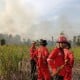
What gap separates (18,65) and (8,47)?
92 centimetres

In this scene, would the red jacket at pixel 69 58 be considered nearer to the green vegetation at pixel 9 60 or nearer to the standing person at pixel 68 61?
the standing person at pixel 68 61

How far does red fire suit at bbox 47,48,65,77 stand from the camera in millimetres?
10594

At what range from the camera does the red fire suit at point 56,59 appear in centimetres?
1059

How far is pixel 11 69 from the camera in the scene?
1716 cm

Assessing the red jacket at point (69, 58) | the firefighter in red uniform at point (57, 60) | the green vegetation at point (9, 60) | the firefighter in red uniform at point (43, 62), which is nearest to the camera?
the red jacket at point (69, 58)

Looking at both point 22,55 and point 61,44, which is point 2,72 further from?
point 61,44

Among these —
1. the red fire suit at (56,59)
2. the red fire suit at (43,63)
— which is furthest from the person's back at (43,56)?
the red fire suit at (56,59)

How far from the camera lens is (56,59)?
1073 cm

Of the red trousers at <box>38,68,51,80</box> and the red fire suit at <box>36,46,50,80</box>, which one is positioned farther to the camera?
the red fire suit at <box>36,46,50,80</box>

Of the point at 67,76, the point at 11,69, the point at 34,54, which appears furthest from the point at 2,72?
the point at 67,76

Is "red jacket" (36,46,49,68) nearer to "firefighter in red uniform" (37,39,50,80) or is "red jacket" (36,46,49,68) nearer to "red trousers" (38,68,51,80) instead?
"firefighter in red uniform" (37,39,50,80)

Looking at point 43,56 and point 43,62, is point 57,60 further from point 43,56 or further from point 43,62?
point 43,62

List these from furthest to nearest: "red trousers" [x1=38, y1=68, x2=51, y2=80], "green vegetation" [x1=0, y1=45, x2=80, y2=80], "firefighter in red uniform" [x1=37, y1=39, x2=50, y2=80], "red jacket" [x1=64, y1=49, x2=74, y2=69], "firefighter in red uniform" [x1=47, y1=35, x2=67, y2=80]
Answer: "green vegetation" [x1=0, y1=45, x2=80, y2=80]
"firefighter in red uniform" [x1=37, y1=39, x2=50, y2=80]
"red trousers" [x1=38, y1=68, x2=51, y2=80]
"firefighter in red uniform" [x1=47, y1=35, x2=67, y2=80]
"red jacket" [x1=64, y1=49, x2=74, y2=69]

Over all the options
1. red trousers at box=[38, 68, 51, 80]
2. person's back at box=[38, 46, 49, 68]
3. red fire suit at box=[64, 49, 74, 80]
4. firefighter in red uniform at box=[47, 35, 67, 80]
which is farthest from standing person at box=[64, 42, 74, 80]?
person's back at box=[38, 46, 49, 68]
